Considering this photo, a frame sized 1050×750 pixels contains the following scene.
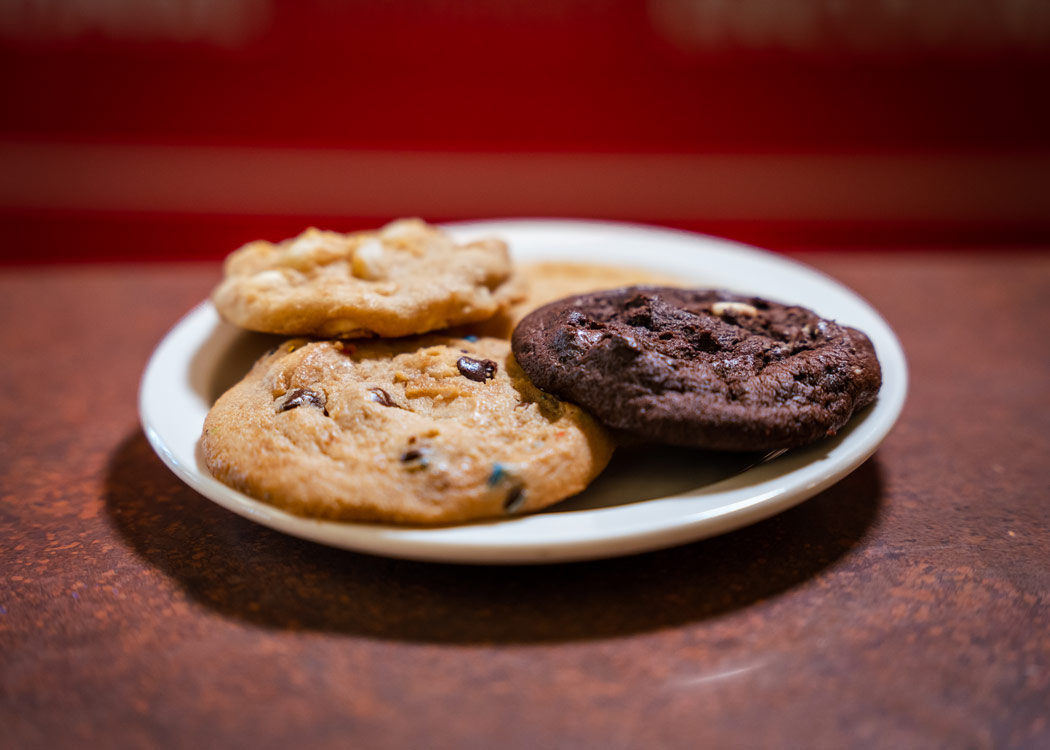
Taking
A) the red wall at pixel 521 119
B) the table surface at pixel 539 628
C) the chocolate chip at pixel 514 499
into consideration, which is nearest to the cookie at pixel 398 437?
the chocolate chip at pixel 514 499

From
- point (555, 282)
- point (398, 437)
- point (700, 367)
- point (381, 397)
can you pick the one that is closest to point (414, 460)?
point (398, 437)

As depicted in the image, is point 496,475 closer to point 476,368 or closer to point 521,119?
point 476,368

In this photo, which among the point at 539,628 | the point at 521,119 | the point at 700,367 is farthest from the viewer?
the point at 521,119

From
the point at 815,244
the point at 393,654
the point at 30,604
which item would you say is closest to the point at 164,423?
the point at 30,604

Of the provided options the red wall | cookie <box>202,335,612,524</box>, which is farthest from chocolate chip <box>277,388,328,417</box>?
the red wall

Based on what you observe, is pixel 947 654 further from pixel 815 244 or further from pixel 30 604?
pixel 815 244

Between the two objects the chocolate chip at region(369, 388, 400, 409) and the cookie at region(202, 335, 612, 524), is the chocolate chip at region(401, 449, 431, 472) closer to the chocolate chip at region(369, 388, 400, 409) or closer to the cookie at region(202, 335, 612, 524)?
the cookie at region(202, 335, 612, 524)

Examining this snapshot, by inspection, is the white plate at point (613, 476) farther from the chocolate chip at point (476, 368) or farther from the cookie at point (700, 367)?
the chocolate chip at point (476, 368)
